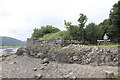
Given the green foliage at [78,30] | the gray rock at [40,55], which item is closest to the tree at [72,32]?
the green foliage at [78,30]

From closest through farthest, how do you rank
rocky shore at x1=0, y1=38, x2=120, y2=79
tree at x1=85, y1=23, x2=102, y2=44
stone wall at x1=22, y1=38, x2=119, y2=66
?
1. rocky shore at x1=0, y1=38, x2=120, y2=79
2. stone wall at x1=22, y1=38, x2=119, y2=66
3. tree at x1=85, y1=23, x2=102, y2=44

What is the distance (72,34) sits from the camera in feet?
41.4

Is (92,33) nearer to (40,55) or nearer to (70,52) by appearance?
(70,52)

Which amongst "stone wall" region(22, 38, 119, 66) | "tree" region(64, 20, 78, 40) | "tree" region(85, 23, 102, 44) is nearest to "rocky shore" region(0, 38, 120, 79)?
"stone wall" region(22, 38, 119, 66)

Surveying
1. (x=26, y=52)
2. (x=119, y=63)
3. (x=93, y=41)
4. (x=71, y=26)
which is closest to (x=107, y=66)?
(x=119, y=63)

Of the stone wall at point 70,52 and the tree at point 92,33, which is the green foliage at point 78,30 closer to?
the tree at point 92,33

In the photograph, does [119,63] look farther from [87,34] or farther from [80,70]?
[87,34]

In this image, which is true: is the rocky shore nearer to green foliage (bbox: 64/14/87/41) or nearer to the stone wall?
the stone wall

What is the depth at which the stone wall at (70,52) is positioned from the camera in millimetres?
7652

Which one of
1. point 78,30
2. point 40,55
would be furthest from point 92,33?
point 40,55

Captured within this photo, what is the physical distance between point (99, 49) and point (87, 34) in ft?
13.3

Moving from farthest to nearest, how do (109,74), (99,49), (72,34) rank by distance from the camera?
(72,34) < (99,49) < (109,74)

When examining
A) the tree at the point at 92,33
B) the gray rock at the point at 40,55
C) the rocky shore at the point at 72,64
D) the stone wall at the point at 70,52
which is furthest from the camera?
the tree at the point at 92,33

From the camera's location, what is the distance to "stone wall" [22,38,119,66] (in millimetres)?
7652
